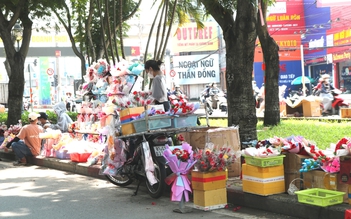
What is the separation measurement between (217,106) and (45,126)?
19.5 metres

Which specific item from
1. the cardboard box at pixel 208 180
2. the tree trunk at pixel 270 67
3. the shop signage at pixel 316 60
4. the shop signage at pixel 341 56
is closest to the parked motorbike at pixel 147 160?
the cardboard box at pixel 208 180

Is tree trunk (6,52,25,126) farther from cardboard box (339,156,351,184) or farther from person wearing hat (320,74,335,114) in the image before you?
cardboard box (339,156,351,184)

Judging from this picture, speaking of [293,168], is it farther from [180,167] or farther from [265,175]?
[180,167]

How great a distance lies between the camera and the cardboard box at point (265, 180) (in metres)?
7.53

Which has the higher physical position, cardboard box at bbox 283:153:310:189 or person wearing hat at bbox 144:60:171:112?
person wearing hat at bbox 144:60:171:112

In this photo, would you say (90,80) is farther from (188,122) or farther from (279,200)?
(279,200)

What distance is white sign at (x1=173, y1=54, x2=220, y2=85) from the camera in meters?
56.1

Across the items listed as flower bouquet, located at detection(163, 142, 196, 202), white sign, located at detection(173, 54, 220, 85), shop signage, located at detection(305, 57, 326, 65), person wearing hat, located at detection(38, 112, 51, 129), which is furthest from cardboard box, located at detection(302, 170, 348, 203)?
white sign, located at detection(173, 54, 220, 85)

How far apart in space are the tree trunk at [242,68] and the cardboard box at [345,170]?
3717 millimetres

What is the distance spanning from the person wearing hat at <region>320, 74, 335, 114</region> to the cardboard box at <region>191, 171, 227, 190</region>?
16015mm

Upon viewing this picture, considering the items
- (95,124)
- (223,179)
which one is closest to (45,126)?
(95,124)

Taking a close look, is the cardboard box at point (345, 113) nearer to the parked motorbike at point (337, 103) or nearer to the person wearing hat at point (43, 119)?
the parked motorbike at point (337, 103)

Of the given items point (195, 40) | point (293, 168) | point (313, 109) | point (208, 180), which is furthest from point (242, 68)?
point (195, 40)

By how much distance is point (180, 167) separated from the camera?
311 inches
